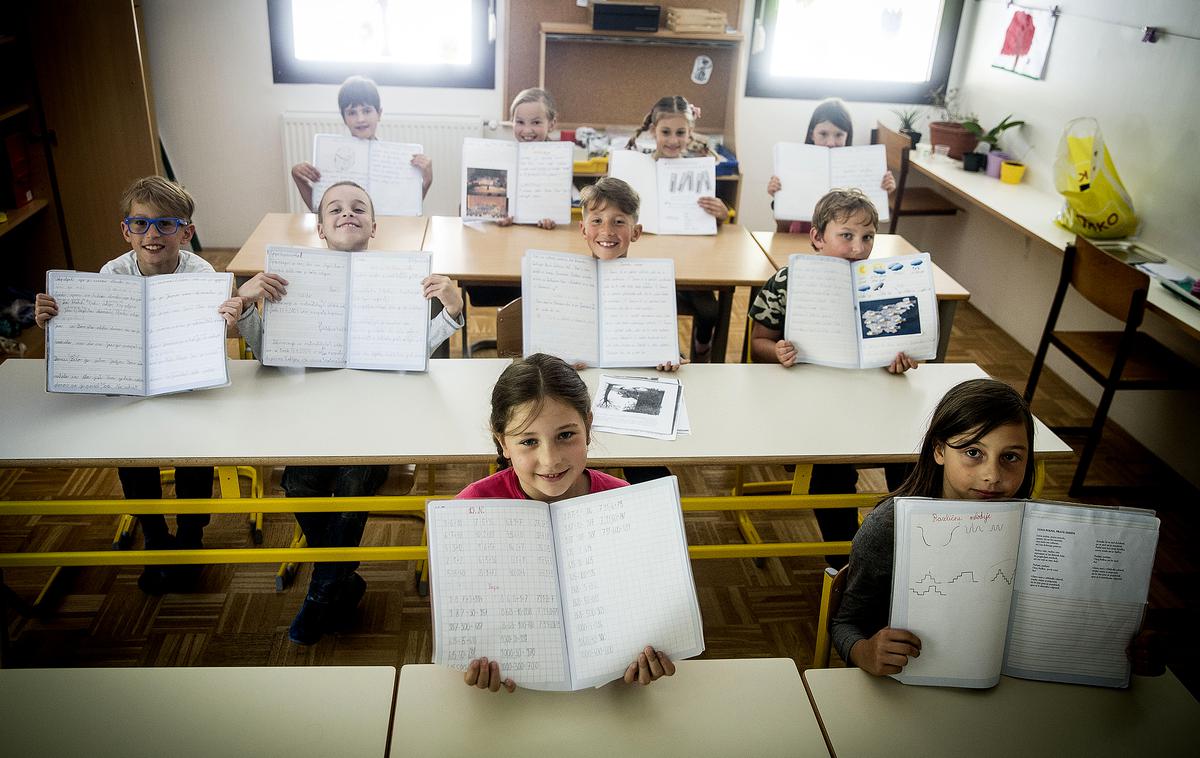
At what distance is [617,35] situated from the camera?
473 centimetres

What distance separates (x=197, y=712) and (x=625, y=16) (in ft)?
13.9

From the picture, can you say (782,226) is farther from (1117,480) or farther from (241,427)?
(241,427)

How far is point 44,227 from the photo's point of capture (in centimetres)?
438

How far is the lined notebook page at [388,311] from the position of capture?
7.70 ft

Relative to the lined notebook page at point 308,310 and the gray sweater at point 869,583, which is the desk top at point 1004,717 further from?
the lined notebook page at point 308,310

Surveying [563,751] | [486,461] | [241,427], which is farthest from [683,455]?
[241,427]

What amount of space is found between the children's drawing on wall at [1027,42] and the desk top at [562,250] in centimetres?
207

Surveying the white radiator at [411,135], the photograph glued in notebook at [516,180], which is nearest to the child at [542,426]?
the photograph glued in notebook at [516,180]

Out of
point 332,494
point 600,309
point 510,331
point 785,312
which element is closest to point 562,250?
point 510,331

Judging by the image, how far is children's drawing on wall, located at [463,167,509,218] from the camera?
356cm

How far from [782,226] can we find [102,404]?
9.13 feet

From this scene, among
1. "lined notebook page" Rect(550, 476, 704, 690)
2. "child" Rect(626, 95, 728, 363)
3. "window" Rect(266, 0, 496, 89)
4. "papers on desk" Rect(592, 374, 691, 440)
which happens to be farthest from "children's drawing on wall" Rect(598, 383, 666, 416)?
"window" Rect(266, 0, 496, 89)

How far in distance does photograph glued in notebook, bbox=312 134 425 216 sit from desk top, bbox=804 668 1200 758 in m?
2.77

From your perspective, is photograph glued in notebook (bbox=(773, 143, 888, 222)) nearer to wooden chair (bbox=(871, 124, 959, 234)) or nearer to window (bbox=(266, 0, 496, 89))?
wooden chair (bbox=(871, 124, 959, 234))
